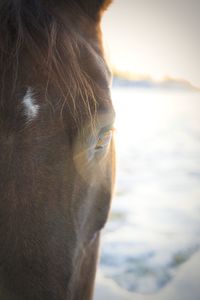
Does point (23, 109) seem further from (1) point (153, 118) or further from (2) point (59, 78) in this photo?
(1) point (153, 118)

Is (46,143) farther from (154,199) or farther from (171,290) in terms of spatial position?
(154,199)

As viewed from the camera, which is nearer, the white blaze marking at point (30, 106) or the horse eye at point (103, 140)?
the white blaze marking at point (30, 106)

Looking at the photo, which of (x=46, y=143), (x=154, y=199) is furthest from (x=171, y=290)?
(x=46, y=143)

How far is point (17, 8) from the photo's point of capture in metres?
0.75

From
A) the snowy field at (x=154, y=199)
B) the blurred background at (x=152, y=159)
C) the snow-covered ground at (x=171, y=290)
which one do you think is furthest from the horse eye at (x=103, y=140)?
the snow-covered ground at (x=171, y=290)

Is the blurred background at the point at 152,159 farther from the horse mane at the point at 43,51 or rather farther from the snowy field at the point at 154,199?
the horse mane at the point at 43,51

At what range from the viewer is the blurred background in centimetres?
239

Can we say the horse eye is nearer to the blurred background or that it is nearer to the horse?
the horse

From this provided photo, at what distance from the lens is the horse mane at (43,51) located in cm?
71

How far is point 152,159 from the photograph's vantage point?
4.04 meters

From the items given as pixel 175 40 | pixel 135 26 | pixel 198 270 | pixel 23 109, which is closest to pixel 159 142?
pixel 175 40

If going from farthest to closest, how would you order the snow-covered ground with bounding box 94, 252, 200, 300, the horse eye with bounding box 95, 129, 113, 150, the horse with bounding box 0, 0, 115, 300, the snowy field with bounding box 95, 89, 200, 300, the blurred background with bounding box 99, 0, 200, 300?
the blurred background with bounding box 99, 0, 200, 300 → the snowy field with bounding box 95, 89, 200, 300 → the snow-covered ground with bounding box 94, 252, 200, 300 → the horse eye with bounding box 95, 129, 113, 150 → the horse with bounding box 0, 0, 115, 300

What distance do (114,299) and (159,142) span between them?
8.72ft

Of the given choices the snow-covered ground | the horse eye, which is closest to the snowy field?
the snow-covered ground
